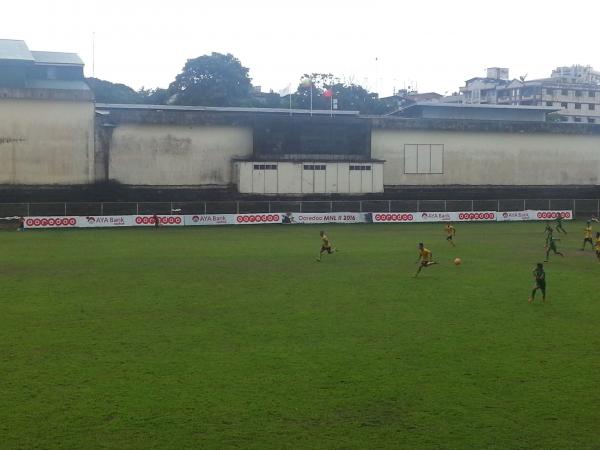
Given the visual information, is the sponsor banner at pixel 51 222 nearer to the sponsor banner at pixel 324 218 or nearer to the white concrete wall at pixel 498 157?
the sponsor banner at pixel 324 218

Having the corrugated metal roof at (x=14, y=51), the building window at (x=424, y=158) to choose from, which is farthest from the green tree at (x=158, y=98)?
the building window at (x=424, y=158)

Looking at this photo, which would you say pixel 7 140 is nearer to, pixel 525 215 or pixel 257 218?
pixel 257 218

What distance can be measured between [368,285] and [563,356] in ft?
31.1

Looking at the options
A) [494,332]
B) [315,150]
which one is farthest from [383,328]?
[315,150]

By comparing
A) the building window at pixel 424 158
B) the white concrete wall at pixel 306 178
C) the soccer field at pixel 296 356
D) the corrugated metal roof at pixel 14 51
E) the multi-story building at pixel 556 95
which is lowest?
the soccer field at pixel 296 356

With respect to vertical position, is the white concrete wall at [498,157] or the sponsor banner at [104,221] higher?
the white concrete wall at [498,157]

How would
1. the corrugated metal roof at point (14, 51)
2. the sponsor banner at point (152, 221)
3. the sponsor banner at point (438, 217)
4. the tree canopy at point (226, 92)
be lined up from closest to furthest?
the sponsor banner at point (152, 221)
the sponsor banner at point (438, 217)
the corrugated metal roof at point (14, 51)
the tree canopy at point (226, 92)

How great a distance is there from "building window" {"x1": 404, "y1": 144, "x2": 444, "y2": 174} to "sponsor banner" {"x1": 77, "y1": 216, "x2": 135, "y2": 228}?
24233mm

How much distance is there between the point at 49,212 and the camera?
4784 cm

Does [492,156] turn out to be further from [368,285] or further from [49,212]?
[368,285]

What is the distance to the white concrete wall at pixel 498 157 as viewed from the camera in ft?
197

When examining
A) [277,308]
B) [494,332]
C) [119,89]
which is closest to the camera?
[494,332]

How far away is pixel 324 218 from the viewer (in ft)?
173

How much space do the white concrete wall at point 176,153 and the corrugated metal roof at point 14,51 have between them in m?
18.6
